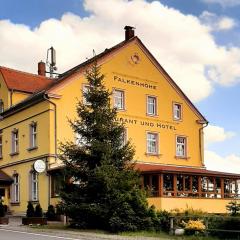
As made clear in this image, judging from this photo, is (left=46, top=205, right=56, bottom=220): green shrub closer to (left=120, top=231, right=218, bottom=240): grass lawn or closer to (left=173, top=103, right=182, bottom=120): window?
(left=120, top=231, right=218, bottom=240): grass lawn

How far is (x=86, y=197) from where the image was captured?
87.4ft

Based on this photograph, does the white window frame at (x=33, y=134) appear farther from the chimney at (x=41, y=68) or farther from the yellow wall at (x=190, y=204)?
the chimney at (x=41, y=68)

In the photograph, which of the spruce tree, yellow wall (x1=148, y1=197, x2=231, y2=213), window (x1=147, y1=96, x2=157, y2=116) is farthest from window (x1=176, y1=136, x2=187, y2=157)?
the spruce tree

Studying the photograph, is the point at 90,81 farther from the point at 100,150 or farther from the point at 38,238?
the point at 38,238

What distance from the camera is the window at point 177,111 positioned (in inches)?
1847

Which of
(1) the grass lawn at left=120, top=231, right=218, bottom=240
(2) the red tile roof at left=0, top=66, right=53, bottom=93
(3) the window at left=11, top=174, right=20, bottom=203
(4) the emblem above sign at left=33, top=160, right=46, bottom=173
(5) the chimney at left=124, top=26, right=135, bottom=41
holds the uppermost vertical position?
(5) the chimney at left=124, top=26, right=135, bottom=41

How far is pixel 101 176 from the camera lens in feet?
84.1

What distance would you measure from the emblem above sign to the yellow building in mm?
67

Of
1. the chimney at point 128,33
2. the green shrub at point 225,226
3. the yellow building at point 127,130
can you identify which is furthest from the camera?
the chimney at point 128,33

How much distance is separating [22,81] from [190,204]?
1850 centimetres

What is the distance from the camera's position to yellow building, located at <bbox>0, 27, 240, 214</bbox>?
3769 centimetres

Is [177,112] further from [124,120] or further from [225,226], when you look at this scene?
[225,226]

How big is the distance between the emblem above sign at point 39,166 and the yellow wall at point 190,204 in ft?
25.4

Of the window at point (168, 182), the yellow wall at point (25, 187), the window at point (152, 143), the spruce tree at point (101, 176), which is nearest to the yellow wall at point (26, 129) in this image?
the yellow wall at point (25, 187)
